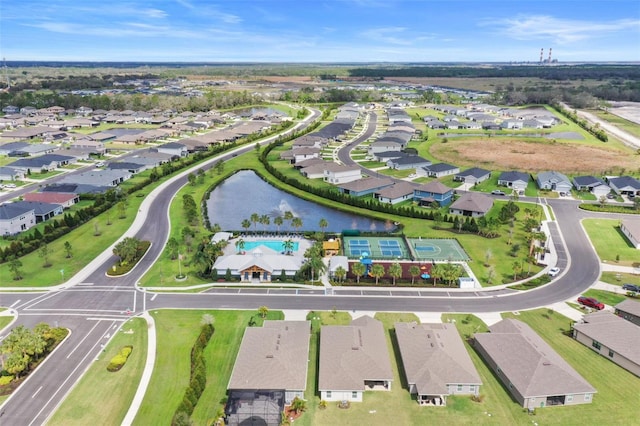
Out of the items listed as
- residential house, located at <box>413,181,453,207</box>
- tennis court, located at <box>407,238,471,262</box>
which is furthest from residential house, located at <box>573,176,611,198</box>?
tennis court, located at <box>407,238,471,262</box>

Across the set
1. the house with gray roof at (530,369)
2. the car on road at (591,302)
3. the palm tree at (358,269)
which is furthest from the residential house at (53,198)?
the car on road at (591,302)

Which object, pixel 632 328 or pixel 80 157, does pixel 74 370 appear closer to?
pixel 632 328

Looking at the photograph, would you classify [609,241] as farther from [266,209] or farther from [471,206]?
[266,209]

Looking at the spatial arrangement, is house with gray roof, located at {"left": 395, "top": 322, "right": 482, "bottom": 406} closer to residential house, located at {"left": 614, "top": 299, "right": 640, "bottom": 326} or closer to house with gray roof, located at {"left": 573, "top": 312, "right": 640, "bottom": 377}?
house with gray roof, located at {"left": 573, "top": 312, "right": 640, "bottom": 377}

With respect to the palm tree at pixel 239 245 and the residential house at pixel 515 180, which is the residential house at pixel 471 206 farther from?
the palm tree at pixel 239 245

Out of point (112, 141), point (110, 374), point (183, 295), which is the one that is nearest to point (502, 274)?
point (183, 295)

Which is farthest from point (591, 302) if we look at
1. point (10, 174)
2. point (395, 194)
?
point (10, 174)
